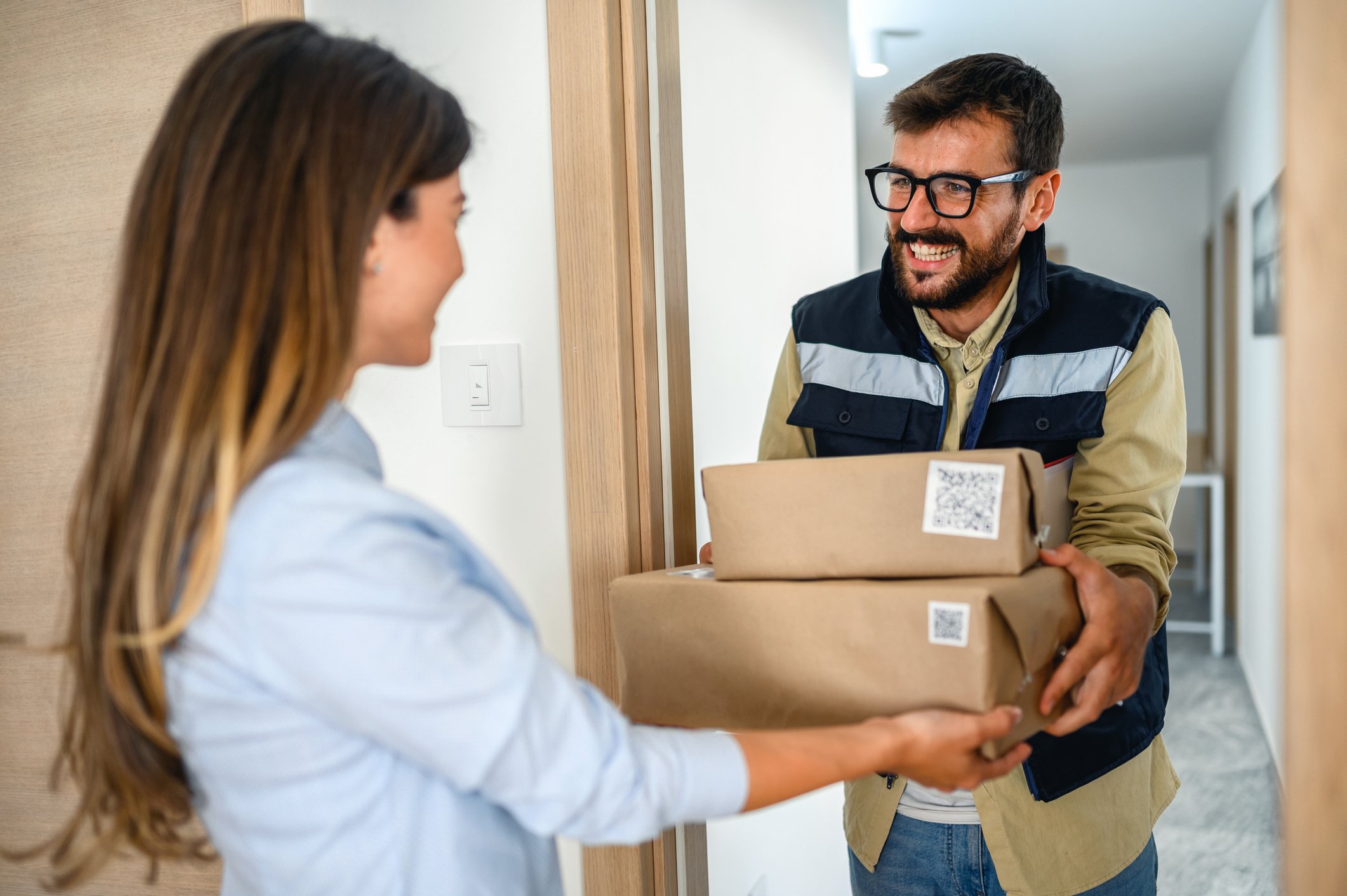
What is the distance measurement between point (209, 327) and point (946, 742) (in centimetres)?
57

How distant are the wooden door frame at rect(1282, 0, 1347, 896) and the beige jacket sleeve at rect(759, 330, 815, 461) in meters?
0.64

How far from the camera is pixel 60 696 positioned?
73 cm

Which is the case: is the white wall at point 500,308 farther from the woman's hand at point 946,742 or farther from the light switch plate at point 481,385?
the woman's hand at point 946,742

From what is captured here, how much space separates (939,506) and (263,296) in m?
0.51

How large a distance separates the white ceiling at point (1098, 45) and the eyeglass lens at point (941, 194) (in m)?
1.63

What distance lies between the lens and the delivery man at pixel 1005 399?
3.72ft

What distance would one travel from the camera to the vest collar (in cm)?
119

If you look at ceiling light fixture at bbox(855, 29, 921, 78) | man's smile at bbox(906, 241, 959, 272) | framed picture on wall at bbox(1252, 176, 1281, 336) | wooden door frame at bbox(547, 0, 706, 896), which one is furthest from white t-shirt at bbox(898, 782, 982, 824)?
ceiling light fixture at bbox(855, 29, 921, 78)

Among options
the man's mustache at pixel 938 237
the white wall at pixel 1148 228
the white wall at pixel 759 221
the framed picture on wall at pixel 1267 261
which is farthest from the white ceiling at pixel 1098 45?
the man's mustache at pixel 938 237

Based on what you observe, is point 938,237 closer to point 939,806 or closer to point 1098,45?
point 939,806

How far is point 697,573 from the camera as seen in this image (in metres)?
0.99

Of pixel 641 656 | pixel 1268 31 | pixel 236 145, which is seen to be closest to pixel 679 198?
pixel 641 656

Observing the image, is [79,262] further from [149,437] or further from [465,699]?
[465,699]

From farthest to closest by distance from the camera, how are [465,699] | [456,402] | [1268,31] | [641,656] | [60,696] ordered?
[1268,31] < [456,402] < [641,656] < [60,696] < [465,699]
